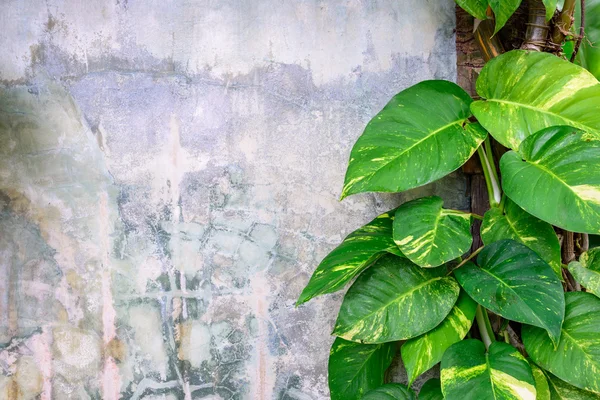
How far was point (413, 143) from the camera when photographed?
1241 millimetres

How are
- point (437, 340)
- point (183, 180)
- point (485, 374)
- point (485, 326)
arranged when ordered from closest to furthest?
point (485, 374) → point (437, 340) → point (485, 326) → point (183, 180)

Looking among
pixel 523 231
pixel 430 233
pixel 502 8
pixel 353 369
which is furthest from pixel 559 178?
pixel 353 369

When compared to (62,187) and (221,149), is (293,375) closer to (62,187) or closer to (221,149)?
(221,149)

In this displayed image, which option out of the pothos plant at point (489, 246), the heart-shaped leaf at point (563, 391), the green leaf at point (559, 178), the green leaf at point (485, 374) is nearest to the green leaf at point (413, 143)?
the pothos plant at point (489, 246)

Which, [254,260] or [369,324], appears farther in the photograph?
[254,260]

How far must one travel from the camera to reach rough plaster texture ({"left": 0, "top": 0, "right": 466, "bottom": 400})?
1.50m

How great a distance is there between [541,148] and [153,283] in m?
1.02

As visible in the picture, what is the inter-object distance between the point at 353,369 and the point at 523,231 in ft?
1.71

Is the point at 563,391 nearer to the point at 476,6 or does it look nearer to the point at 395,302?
the point at 395,302

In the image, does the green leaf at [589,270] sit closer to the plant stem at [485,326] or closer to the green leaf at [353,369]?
the plant stem at [485,326]

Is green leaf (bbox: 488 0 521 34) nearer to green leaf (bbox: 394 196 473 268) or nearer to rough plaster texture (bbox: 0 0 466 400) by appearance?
rough plaster texture (bbox: 0 0 466 400)

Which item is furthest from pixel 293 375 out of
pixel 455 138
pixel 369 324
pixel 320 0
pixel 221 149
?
pixel 320 0

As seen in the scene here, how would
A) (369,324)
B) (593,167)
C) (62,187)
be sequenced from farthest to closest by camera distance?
1. (62,187)
2. (369,324)
3. (593,167)

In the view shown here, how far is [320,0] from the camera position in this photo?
1.53 metres
